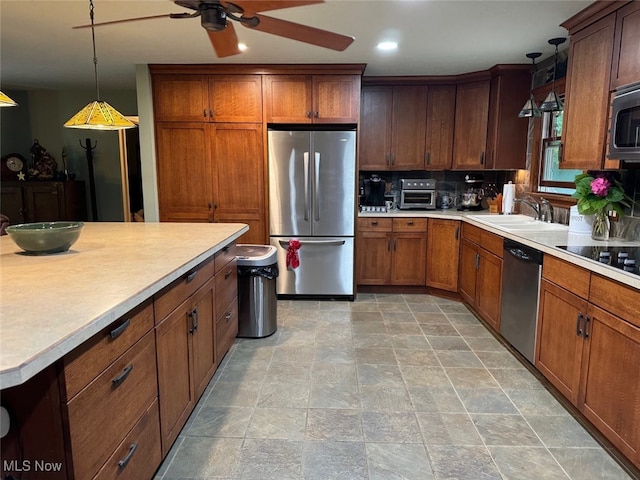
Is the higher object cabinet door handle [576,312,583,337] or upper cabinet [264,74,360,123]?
upper cabinet [264,74,360,123]

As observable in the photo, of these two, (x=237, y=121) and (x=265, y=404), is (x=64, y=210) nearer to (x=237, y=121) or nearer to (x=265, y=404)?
(x=237, y=121)

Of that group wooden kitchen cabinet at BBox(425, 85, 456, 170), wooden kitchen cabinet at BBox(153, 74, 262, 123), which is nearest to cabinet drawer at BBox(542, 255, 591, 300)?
wooden kitchen cabinet at BBox(425, 85, 456, 170)

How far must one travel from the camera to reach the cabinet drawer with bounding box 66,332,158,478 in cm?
115

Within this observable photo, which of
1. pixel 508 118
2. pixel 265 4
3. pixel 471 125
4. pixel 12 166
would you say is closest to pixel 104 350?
pixel 265 4

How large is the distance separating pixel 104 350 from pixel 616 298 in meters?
2.09

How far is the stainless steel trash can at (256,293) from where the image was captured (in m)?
3.17

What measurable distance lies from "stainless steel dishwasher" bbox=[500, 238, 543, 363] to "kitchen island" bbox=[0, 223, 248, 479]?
1985 millimetres

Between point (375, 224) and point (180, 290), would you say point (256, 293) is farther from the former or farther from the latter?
point (375, 224)

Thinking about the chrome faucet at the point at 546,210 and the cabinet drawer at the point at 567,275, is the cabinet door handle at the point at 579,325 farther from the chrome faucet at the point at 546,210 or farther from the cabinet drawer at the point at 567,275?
the chrome faucet at the point at 546,210

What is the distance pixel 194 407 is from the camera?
2236mm

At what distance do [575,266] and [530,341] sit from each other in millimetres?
741

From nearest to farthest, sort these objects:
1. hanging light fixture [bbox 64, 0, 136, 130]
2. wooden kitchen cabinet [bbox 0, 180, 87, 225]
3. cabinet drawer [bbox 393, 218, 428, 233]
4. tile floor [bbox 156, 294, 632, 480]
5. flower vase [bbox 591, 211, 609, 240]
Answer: tile floor [bbox 156, 294, 632, 480], hanging light fixture [bbox 64, 0, 136, 130], flower vase [bbox 591, 211, 609, 240], cabinet drawer [bbox 393, 218, 428, 233], wooden kitchen cabinet [bbox 0, 180, 87, 225]

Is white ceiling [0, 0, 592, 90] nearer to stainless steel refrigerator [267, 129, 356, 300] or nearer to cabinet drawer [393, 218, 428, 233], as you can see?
stainless steel refrigerator [267, 129, 356, 300]

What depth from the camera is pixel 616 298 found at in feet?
6.14
